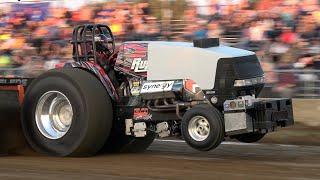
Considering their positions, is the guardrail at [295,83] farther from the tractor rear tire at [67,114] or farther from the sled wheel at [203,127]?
the tractor rear tire at [67,114]

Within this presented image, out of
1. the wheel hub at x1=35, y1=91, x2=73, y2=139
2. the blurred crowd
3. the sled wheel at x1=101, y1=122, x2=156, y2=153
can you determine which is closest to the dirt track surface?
the sled wheel at x1=101, y1=122, x2=156, y2=153

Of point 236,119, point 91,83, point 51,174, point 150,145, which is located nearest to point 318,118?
point 150,145

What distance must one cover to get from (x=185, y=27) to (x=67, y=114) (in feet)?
19.8

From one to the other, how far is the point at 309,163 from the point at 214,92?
4.11ft

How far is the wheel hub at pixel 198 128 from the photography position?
19.5 ft

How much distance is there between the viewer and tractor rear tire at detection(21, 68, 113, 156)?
6336 mm

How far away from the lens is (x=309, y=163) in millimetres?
6004

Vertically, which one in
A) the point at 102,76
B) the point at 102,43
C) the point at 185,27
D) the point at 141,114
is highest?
the point at 185,27

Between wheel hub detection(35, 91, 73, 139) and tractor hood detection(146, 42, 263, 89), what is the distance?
1155 millimetres

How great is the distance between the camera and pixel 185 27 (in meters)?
12.3

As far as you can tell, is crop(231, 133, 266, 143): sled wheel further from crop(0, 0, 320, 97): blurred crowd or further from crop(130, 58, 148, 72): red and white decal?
crop(0, 0, 320, 97): blurred crowd

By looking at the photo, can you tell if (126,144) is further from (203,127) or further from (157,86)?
(203,127)

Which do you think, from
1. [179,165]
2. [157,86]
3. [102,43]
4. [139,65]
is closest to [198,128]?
[179,165]

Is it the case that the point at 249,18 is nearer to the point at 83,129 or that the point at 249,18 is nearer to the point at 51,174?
the point at 83,129
